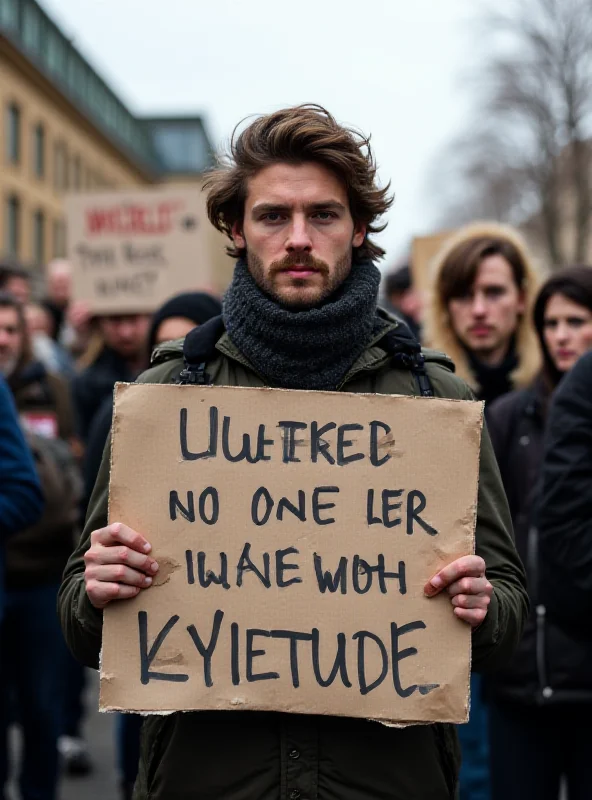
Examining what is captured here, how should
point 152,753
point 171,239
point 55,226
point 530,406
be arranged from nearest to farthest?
point 152,753 < point 530,406 < point 171,239 < point 55,226

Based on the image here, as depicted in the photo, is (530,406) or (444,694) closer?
(444,694)

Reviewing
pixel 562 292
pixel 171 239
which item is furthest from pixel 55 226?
pixel 562 292

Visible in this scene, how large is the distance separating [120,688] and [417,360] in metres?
0.80

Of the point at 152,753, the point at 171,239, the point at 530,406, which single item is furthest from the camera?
the point at 171,239

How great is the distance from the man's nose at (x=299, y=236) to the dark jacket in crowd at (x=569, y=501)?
878 mm

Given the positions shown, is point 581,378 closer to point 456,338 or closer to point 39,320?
point 456,338

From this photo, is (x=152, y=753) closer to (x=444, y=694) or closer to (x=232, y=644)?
(x=232, y=644)

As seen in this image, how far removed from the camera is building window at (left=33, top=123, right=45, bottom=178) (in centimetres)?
3888

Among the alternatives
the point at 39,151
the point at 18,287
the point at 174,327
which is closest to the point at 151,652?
the point at 174,327

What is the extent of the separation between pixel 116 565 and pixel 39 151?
39.9 m

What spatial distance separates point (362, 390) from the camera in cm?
209

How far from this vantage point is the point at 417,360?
6.86ft

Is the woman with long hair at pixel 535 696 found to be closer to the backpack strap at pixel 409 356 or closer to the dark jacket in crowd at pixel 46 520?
the backpack strap at pixel 409 356

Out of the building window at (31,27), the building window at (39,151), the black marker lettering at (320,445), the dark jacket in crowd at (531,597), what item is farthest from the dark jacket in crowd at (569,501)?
the building window at (39,151)
